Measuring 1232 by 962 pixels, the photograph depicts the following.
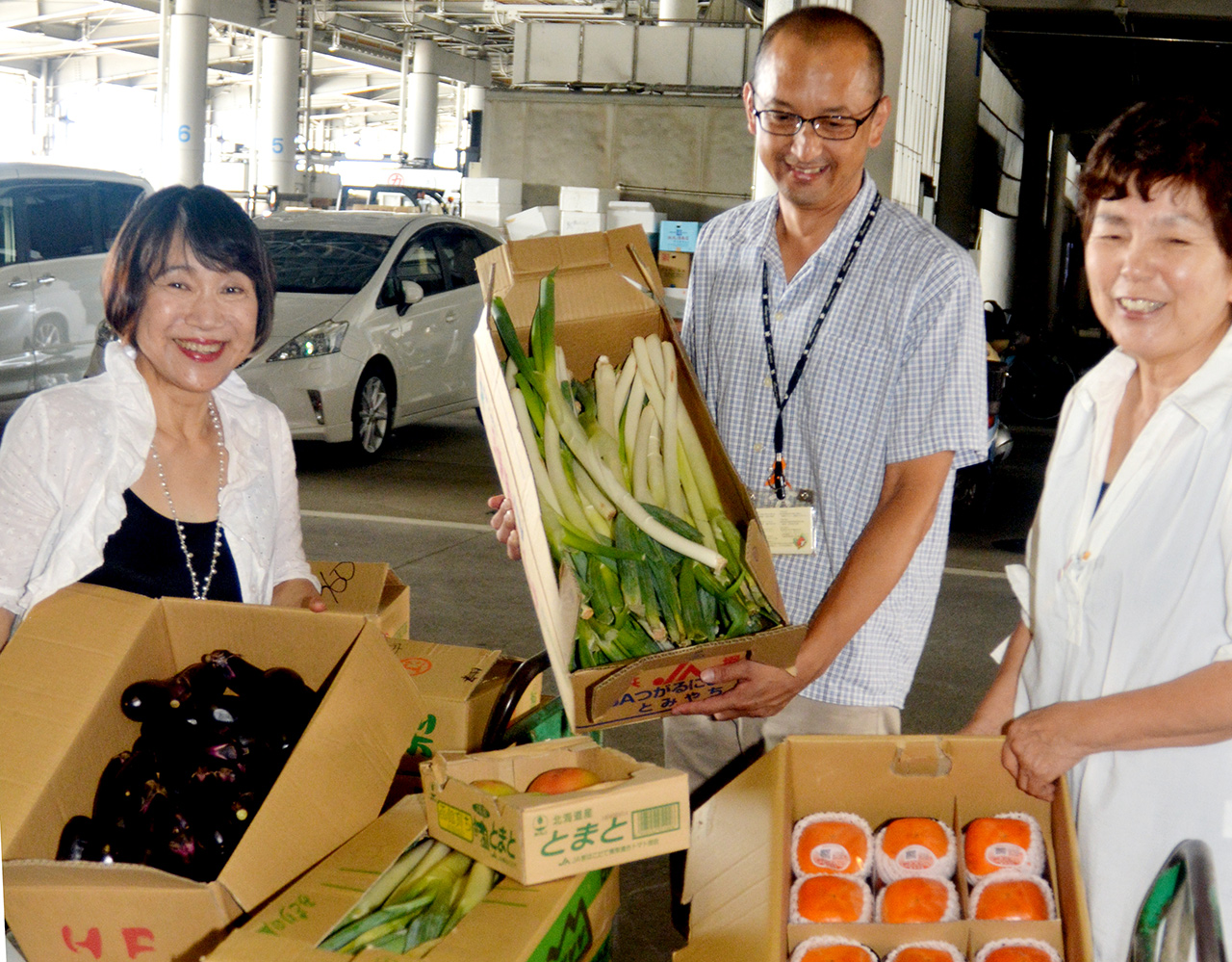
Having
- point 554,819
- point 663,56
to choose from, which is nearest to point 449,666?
point 554,819

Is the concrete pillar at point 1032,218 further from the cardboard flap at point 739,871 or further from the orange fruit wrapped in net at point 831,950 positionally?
the orange fruit wrapped in net at point 831,950

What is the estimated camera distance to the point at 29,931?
152cm

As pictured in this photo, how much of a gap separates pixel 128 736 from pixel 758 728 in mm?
1159

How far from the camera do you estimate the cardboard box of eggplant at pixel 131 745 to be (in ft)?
4.95

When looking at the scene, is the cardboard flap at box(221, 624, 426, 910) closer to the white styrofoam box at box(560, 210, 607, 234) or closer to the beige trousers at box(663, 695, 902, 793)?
the beige trousers at box(663, 695, 902, 793)

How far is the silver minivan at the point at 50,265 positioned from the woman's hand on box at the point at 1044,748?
27.0 ft

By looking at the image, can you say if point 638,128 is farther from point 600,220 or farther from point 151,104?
point 151,104

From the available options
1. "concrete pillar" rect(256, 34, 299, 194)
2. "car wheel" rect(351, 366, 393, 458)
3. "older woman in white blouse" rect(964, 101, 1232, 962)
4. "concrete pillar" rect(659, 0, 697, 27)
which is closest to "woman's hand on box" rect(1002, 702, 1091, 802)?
"older woman in white blouse" rect(964, 101, 1232, 962)

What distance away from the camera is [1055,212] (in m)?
24.6

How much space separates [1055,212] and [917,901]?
83.2ft

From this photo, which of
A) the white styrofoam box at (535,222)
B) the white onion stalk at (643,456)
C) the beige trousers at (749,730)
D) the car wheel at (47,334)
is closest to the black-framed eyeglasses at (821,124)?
the white onion stalk at (643,456)

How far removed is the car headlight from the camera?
26.9ft

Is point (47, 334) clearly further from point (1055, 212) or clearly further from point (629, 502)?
point (1055, 212)

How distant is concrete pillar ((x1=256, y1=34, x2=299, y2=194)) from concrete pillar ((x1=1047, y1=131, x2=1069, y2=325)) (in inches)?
612
